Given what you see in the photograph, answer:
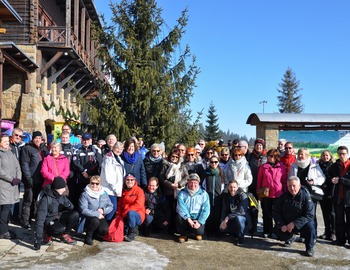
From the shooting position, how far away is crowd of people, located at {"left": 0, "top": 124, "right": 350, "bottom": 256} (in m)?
6.07

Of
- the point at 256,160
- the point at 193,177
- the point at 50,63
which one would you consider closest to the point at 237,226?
the point at 193,177

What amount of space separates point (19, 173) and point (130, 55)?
6.13 m

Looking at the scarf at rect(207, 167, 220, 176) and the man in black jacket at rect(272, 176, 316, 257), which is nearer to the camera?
the man in black jacket at rect(272, 176, 316, 257)

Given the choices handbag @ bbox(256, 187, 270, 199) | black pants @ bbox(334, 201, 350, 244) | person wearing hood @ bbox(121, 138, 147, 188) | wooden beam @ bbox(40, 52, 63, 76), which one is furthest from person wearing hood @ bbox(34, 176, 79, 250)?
wooden beam @ bbox(40, 52, 63, 76)

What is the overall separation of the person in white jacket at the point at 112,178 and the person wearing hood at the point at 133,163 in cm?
16

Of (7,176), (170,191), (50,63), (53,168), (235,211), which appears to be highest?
(50,63)

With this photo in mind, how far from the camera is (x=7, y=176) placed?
6062 mm

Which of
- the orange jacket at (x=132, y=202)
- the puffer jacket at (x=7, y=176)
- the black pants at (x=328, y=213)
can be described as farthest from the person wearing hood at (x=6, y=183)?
the black pants at (x=328, y=213)

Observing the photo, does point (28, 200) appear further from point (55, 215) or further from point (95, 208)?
point (95, 208)

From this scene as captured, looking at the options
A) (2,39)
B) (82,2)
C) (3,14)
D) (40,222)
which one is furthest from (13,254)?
(82,2)

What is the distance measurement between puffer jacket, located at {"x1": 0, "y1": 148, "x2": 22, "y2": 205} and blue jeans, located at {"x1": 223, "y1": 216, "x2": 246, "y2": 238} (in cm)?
352

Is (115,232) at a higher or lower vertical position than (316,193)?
lower

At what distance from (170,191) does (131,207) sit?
80 centimetres

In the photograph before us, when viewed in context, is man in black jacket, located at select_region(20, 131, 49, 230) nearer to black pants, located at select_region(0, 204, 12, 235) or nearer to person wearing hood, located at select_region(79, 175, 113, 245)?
black pants, located at select_region(0, 204, 12, 235)
